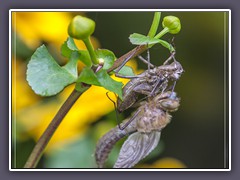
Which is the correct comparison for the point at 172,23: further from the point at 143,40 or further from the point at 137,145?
the point at 137,145

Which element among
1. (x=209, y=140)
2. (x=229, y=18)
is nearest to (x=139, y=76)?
(x=229, y=18)

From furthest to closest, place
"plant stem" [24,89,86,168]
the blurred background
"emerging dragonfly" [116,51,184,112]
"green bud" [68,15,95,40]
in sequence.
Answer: the blurred background, "emerging dragonfly" [116,51,184,112], "plant stem" [24,89,86,168], "green bud" [68,15,95,40]

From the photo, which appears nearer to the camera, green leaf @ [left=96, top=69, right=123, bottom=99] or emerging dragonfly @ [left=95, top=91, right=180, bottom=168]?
green leaf @ [left=96, top=69, right=123, bottom=99]

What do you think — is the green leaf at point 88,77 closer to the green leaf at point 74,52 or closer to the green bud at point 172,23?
the green leaf at point 74,52

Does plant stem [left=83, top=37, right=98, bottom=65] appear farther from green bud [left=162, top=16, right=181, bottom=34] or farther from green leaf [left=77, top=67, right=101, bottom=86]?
green bud [left=162, top=16, right=181, bottom=34]

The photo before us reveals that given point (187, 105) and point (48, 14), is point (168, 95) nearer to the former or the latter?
point (48, 14)

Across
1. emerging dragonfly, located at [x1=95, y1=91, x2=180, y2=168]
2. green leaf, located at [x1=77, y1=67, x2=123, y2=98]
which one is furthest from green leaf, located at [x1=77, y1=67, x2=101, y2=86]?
emerging dragonfly, located at [x1=95, y1=91, x2=180, y2=168]

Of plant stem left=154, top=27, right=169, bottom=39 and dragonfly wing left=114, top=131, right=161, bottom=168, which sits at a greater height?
plant stem left=154, top=27, right=169, bottom=39
